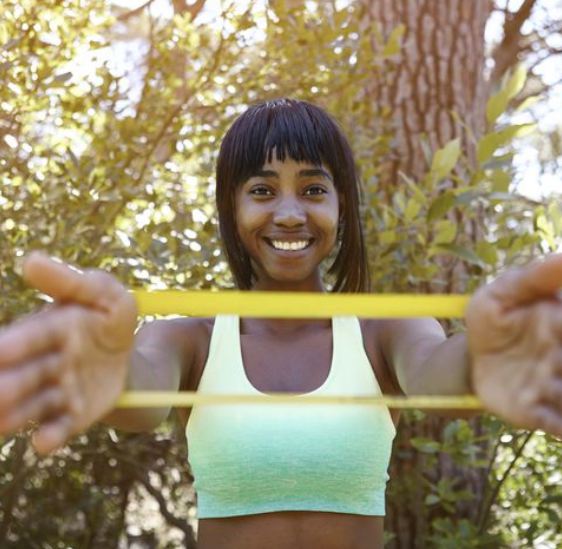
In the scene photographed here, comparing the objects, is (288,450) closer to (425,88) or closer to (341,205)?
(341,205)

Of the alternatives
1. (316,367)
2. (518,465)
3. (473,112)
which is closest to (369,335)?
(316,367)

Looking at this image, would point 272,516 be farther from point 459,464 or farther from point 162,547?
point 162,547

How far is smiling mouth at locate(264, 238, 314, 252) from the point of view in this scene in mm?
1753

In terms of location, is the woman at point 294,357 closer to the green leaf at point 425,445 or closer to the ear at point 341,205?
the ear at point 341,205

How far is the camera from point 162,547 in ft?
12.1

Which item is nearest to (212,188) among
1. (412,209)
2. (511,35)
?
(412,209)

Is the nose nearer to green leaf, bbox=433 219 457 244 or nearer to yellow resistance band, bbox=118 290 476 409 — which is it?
yellow resistance band, bbox=118 290 476 409

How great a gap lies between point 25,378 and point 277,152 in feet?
2.81

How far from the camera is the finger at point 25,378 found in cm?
98

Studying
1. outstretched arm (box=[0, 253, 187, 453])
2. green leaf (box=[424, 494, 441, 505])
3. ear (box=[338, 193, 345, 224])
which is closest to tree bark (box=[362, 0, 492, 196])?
green leaf (box=[424, 494, 441, 505])

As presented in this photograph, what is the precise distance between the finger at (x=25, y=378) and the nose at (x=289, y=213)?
2.41 feet

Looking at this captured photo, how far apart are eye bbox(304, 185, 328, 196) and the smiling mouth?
0.08 meters

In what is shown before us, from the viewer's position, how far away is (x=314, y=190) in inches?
70.0

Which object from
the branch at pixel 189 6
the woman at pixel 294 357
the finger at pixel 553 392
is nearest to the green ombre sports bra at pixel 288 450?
the woman at pixel 294 357
